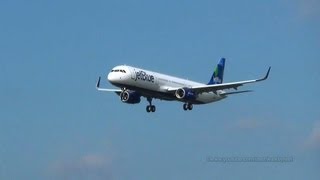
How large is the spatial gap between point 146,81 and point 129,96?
3.91 metres

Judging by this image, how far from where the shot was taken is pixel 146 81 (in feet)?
472

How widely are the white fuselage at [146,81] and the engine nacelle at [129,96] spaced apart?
164 centimetres

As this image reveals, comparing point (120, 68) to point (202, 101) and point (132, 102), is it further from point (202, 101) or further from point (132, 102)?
point (202, 101)

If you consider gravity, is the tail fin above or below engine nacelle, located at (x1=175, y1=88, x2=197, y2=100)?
above

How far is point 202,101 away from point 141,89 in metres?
14.0

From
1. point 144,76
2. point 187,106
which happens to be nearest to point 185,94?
point 187,106

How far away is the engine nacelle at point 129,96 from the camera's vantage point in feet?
476

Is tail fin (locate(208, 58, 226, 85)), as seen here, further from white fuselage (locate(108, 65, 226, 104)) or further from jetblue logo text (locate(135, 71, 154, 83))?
jetblue logo text (locate(135, 71, 154, 83))

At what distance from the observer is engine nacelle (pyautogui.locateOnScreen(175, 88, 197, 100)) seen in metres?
147

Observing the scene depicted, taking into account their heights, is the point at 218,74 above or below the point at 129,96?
above

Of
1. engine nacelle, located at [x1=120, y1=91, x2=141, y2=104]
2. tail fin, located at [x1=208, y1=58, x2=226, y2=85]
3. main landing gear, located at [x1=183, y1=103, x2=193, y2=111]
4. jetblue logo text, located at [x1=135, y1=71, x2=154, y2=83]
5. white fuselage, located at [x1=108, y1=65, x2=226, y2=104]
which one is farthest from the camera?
tail fin, located at [x1=208, y1=58, x2=226, y2=85]

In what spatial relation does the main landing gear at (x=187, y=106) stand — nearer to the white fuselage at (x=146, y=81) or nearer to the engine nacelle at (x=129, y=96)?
the white fuselage at (x=146, y=81)

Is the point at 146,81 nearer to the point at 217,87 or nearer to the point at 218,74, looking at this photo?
the point at 217,87

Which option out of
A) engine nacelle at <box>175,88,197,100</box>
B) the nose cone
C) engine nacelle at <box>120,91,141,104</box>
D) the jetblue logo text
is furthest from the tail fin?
the nose cone
